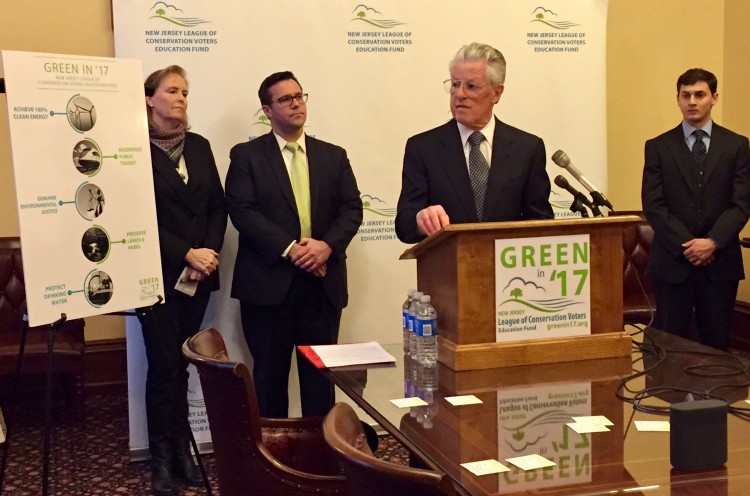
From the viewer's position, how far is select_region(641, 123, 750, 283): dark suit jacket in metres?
4.72

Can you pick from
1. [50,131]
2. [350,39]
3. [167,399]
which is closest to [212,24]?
[350,39]

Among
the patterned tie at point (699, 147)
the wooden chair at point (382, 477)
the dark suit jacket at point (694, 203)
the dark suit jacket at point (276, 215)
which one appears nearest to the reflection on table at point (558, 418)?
the wooden chair at point (382, 477)

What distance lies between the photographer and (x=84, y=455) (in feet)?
14.5

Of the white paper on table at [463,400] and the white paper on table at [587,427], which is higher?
the white paper on table at [463,400]

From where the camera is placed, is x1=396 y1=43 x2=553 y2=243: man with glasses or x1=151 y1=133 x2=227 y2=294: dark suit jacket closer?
x1=396 y1=43 x2=553 y2=243: man with glasses

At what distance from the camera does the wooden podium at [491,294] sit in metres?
2.38

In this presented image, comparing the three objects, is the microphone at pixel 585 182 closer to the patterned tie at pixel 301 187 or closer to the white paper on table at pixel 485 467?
the white paper on table at pixel 485 467

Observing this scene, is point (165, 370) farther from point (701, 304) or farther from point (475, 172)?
point (701, 304)

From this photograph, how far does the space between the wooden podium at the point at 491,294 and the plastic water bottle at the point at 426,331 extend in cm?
2

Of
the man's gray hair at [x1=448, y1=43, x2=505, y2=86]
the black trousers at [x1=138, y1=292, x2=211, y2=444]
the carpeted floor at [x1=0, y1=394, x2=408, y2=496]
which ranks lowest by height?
the carpeted floor at [x1=0, y1=394, x2=408, y2=496]

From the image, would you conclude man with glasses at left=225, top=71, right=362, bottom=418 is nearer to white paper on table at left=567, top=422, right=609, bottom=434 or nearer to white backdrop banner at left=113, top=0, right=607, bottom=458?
white backdrop banner at left=113, top=0, right=607, bottom=458

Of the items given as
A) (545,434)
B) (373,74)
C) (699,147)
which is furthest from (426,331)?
(699,147)

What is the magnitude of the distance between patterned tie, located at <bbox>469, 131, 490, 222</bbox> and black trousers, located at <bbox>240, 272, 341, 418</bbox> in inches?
47.7

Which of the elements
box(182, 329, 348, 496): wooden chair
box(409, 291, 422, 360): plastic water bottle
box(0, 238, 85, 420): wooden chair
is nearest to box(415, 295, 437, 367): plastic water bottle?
box(409, 291, 422, 360): plastic water bottle
